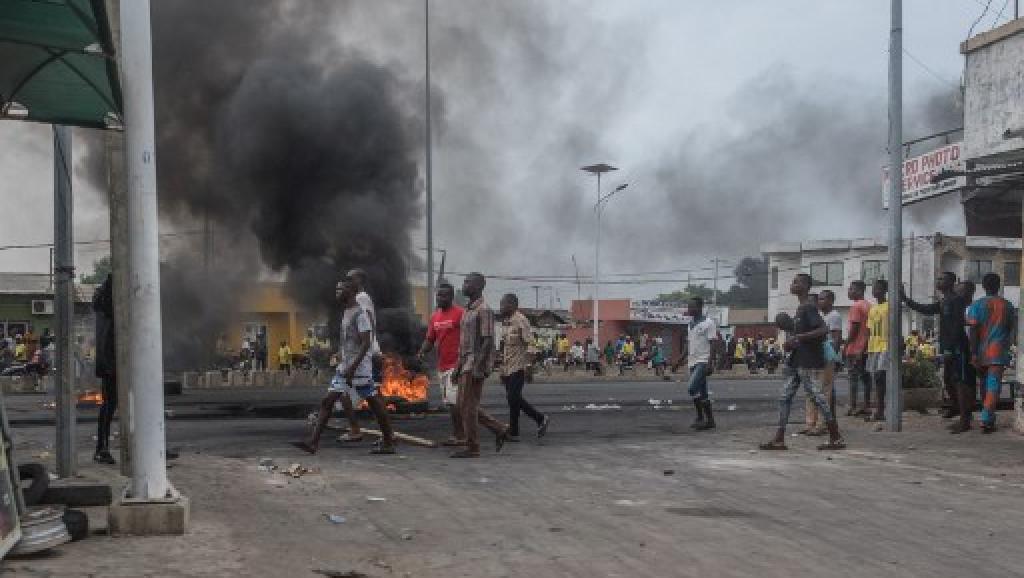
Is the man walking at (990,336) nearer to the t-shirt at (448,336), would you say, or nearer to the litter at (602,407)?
the t-shirt at (448,336)

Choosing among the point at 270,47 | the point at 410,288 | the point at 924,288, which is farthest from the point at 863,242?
the point at 270,47

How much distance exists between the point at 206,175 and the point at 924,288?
1455 inches

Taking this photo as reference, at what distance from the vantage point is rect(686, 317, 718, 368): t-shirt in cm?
1117

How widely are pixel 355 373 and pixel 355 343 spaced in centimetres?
31

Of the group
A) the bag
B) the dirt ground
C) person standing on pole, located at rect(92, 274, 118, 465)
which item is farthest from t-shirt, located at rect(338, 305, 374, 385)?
the bag

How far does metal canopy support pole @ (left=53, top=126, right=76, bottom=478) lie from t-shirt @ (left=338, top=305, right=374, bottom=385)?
2583mm

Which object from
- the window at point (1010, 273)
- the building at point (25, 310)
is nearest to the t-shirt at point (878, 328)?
the building at point (25, 310)

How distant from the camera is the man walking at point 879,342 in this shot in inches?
456

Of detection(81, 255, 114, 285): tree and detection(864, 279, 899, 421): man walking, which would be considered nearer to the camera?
detection(864, 279, 899, 421): man walking

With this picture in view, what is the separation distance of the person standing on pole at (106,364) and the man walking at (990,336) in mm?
8304

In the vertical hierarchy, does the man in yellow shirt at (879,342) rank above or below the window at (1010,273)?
below

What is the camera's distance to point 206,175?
24094 mm

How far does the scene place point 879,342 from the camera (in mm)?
11641

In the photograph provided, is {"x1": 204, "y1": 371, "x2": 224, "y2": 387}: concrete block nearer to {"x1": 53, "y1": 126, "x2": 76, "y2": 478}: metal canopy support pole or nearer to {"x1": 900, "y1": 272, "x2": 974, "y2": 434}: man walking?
{"x1": 900, "y1": 272, "x2": 974, "y2": 434}: man walking
